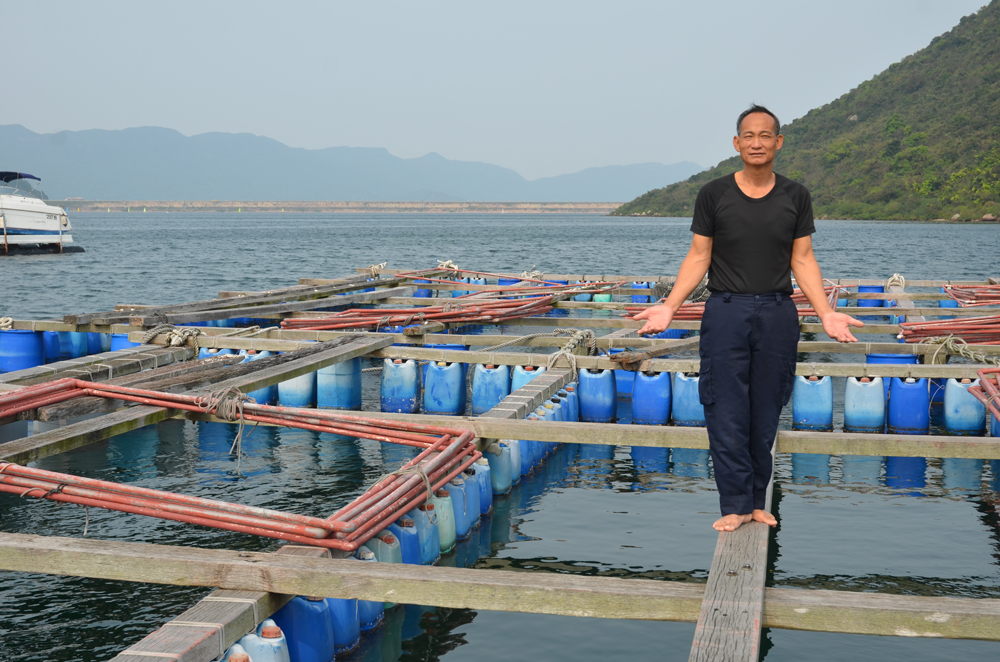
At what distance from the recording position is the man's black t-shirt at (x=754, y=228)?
15.9 feet

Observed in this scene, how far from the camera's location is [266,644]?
4.30m

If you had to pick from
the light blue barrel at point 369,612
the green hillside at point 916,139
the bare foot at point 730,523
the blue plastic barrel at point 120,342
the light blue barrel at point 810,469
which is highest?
the green hillside at point 916,139

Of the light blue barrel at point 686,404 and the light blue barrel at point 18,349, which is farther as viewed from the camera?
the light blue barrel at point 18,349

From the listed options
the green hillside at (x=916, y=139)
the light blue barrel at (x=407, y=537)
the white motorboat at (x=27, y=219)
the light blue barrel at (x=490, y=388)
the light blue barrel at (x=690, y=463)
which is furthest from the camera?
the green hillside at (x=916, y=139)

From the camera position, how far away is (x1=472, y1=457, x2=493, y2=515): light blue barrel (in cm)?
800

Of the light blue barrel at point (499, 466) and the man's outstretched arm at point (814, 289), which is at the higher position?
the man's outstretched arm at point (814, 289)

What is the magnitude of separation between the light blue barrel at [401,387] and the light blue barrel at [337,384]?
0.48 metres

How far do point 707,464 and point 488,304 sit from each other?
5.78 meters

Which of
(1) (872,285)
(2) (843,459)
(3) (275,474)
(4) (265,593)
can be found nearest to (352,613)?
(4) (265,593)

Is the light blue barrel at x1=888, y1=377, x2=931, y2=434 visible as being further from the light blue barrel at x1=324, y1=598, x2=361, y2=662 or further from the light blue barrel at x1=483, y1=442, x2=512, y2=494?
the light blue barrel at x1=324, y1=598, x2=361, y2=662

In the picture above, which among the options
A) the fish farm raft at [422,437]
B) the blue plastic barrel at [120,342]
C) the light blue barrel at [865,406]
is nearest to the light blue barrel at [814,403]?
the fish farm raft at [422,437]

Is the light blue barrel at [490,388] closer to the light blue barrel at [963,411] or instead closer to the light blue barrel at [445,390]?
the light blue barrel at [445,390]

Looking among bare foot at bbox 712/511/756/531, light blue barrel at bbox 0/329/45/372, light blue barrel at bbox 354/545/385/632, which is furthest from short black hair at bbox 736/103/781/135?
light blue barrel at bbox 0/329/45/372

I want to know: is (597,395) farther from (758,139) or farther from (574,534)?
(758,139)
